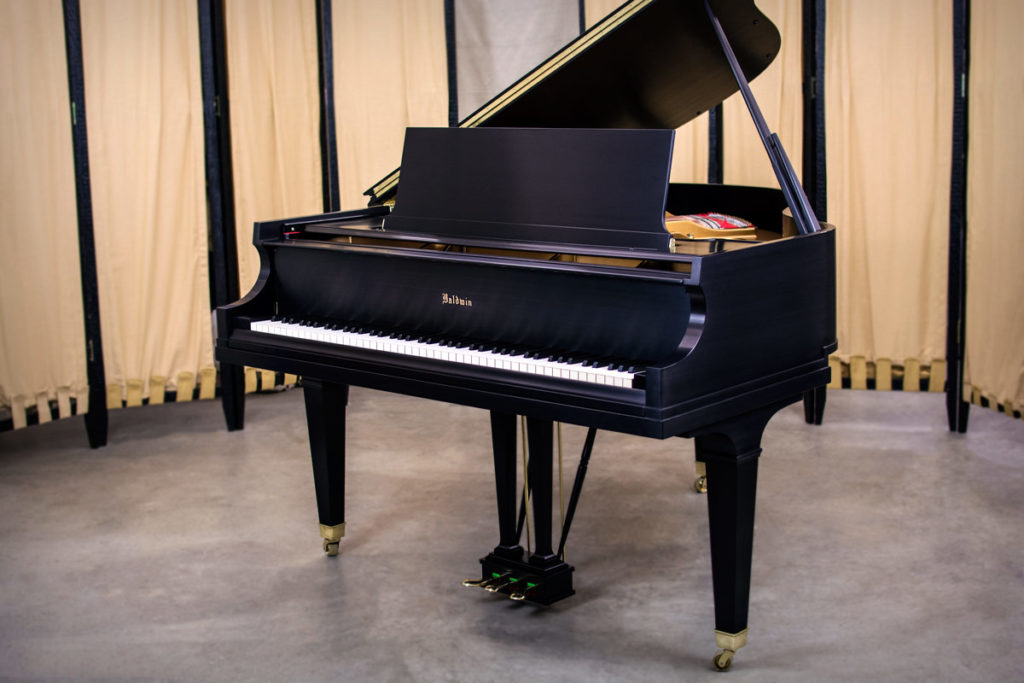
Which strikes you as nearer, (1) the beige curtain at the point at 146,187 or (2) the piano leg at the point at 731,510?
(2) the piano leg at the point at 731,510

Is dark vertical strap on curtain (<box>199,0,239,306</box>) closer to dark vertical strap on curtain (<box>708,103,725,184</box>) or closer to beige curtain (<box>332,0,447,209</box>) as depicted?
beige curtain (<box>332,0,447,209</box>)

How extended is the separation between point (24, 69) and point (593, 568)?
300 cm

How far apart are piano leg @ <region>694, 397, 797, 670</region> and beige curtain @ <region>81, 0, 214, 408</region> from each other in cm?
322

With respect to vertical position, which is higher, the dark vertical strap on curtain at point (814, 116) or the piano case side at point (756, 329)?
the dark vertical strap on curtain at point (814, 116)

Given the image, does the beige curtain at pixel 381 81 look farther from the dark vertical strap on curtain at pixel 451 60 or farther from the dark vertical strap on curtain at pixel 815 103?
the dark vertical strap on curtain at pixel 815 103

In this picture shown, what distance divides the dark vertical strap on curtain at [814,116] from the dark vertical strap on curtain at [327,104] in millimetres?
2171

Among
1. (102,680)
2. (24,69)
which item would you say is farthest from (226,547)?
(24,69)

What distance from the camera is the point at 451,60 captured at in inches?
225

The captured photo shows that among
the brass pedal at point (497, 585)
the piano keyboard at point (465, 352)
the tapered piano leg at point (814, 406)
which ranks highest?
the piano keyboard at point (465, 352)

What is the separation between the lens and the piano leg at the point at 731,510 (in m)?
2.71

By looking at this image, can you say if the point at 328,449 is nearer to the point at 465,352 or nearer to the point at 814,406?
the point at 465,352

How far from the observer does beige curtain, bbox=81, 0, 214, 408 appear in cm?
504

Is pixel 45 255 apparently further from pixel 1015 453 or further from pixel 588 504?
pixel 1015 453

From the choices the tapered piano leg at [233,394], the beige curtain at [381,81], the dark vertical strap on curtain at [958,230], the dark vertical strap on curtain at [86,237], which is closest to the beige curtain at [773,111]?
the dark vertical strap on curtain at [958,230]
